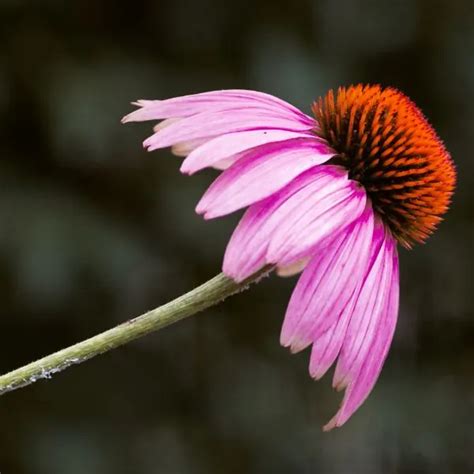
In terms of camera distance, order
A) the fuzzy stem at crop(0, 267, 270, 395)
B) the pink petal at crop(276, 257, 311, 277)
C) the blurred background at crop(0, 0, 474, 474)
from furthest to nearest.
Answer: the blurred background at crop(0, 0, 474, 474)
the pink petal at crop(276, 257, 311, 277)
the fuzzy stem at crop(0, 267, 270, 395)

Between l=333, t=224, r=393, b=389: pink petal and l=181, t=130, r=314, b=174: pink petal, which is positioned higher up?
l=181, t=130, r=314, b=174: pink petal

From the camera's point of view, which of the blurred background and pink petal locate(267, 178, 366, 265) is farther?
the blurred background

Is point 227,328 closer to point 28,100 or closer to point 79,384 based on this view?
point 79,384

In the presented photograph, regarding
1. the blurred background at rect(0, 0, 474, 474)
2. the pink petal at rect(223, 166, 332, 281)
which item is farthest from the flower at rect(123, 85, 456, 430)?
the blurred background at rect(0, 0, 474, 474)

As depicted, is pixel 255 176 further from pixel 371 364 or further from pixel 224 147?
pixel 371 364

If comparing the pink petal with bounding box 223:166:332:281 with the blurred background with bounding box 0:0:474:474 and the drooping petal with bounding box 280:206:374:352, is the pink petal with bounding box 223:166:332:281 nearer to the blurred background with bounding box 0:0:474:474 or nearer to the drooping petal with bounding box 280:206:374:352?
the drooping petal with bounding box 280:206:374:352

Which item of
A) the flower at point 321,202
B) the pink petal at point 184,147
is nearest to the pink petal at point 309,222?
the flower at point 321,202

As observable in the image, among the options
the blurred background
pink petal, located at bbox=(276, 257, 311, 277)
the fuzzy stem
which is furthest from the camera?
the blurred background
